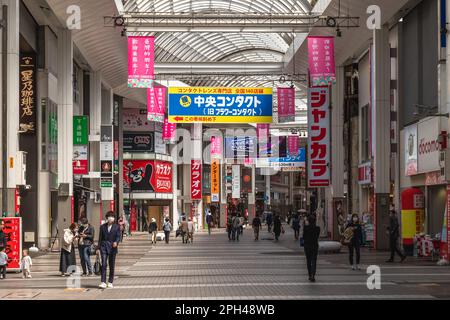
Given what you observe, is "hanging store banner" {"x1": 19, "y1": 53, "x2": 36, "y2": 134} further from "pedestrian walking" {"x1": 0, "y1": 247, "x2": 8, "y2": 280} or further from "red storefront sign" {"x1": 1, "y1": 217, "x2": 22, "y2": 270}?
"pedestrian walking" {"x1": 0, "y1": 247, "x2": 8, "y2": 280}

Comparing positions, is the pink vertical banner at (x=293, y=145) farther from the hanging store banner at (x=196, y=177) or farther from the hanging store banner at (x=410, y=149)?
the hanging store banner at (x=410, y=149)

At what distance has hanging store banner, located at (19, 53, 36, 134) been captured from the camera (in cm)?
3491

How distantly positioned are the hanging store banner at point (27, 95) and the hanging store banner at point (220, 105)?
758 centimetres

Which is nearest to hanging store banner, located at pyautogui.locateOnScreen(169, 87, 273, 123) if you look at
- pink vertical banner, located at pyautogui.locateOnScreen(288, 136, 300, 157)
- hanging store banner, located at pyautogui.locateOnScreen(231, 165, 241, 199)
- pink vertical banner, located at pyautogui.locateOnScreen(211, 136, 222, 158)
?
pink vertical banner, located at pyautogui.locateOnScreen(211, 136, 222, 158)

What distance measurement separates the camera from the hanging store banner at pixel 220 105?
40969mm

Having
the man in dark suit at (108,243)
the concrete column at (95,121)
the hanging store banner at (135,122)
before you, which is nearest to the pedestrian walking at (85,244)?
the man in dark suit at (108,243)

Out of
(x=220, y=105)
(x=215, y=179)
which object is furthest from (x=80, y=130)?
(x=215, y=179)

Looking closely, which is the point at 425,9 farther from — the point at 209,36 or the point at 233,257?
the point at 209,36

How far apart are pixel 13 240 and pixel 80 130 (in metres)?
17.3

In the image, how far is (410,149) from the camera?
3425cm

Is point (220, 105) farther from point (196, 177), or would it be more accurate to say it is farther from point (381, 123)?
point (196, 177)

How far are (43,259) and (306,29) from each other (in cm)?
1632

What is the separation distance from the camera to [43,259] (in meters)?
32.1
